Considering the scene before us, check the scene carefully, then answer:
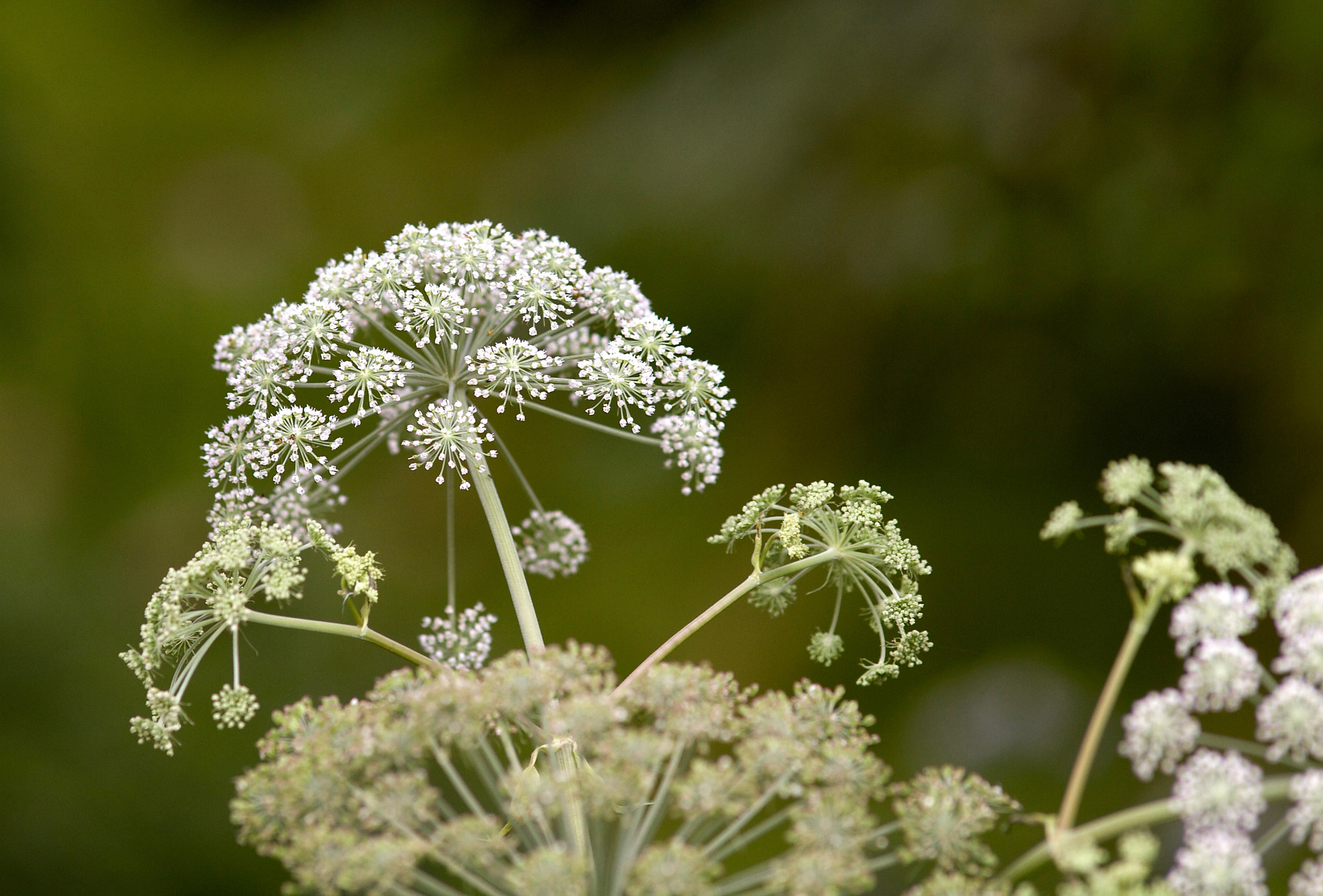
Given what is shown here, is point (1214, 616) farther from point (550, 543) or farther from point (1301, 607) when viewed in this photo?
point (550, 543)

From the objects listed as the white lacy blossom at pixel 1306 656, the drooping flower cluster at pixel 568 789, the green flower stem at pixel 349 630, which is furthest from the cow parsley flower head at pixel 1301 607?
the green flower stem at pixel 349 630

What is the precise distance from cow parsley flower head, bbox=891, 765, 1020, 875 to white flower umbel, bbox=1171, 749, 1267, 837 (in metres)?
0.15

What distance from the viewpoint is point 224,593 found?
0.78 m

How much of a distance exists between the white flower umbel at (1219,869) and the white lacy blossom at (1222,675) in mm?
77

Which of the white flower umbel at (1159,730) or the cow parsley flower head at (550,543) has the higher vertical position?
the cow parsley flower head at (550,543)

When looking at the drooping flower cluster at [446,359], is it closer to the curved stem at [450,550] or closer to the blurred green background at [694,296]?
the curved stem at [450,550]

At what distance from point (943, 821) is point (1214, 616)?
24cm

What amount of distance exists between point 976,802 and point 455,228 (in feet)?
2.42

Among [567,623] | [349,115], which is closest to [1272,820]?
[567,623]

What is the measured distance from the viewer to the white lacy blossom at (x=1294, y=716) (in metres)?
0.57

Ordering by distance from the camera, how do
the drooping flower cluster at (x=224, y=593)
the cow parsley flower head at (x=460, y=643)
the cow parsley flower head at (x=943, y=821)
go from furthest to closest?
the cow parsley flower head at (x=460, y=643), the drooping flower cluster at (x=224, y=593), the cow parsley flower head at (x=943, y=821)

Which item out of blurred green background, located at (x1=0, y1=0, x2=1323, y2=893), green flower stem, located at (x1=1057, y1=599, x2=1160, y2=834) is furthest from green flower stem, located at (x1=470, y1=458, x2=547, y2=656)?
blurred green background, located at (x1=0, y1=0, x2=1323, y2=893)

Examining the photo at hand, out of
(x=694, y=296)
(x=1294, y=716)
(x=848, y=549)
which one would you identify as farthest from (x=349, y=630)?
(x=694, y=296)

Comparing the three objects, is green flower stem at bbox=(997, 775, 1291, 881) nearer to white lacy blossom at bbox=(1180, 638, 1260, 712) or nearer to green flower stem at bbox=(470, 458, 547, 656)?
white lacy blossom at bbox=(1180, 638, 1260, 712)
